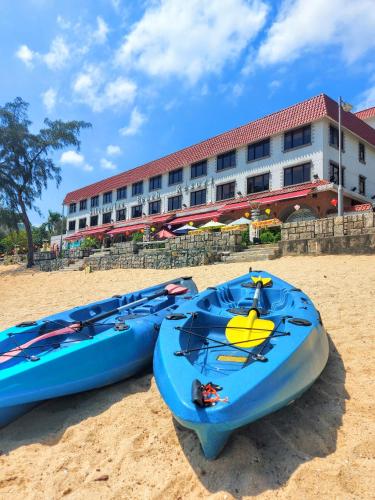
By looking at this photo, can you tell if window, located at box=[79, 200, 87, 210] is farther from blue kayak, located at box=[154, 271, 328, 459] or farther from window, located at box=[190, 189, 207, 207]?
blue kayak, located at box=[154, 271, 328, 459]

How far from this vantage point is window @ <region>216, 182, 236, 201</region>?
75.5 ft

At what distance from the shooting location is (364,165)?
21.3 metres

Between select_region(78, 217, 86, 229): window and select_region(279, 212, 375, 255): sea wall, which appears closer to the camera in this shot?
select_region(279, 212, 375, 255): sea wall

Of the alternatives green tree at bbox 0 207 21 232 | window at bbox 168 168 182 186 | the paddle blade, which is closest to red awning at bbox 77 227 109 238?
window at bbox 168 168 182 186

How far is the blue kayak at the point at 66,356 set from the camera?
2.83 m

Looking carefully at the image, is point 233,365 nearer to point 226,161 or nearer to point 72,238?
point 226,161

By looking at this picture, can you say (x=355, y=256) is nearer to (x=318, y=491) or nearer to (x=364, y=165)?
(x=318, y=491)

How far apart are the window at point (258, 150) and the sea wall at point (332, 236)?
11.7 metres

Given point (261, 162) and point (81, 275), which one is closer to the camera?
point (81, 275)

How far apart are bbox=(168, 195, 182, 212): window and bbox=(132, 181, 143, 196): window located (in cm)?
401

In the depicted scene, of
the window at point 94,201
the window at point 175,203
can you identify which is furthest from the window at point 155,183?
the window at point 94,201

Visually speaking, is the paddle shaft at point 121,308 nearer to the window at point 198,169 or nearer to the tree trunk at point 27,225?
the tree trunk at point 27,225

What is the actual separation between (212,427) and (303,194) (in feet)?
57.6

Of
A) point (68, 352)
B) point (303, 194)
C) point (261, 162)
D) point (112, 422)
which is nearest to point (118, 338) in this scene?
point (68, 352)
